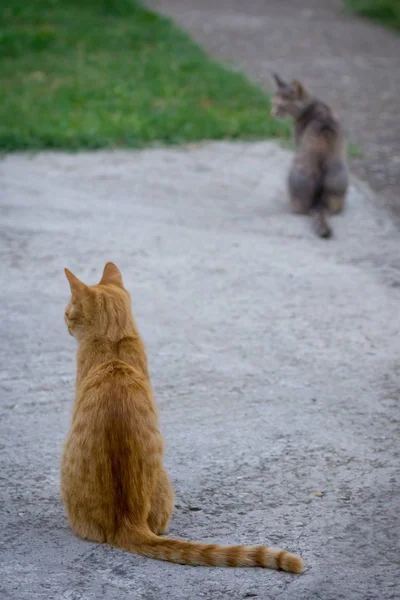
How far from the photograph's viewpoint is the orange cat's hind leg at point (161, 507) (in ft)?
11.9

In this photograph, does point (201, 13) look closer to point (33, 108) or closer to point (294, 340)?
point (33, 108)

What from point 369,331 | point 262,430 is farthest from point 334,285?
point 262,430

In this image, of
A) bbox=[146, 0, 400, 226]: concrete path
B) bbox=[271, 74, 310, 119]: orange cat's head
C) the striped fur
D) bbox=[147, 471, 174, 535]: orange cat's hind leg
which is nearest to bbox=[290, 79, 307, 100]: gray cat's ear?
bbox=[271, 74, 310, 119]: orange cat's head

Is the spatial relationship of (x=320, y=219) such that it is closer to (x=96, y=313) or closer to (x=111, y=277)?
(x=111, y=277)

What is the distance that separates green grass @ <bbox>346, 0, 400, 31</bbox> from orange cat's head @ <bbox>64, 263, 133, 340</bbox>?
44.1ft

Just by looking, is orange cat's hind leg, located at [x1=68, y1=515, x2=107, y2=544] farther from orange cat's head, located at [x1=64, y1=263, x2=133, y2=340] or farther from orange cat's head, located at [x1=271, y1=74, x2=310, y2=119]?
orange cat's head, located at [x1=271, y1=74, x2=310, y2=119]

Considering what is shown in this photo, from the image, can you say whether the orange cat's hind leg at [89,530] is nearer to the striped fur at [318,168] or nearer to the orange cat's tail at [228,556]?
the orange cat's tail at [228,556]

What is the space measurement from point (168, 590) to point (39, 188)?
5.21 metres

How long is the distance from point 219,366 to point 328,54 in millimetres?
9388

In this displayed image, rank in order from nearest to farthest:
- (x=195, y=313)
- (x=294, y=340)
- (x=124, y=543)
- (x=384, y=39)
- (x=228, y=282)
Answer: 1. (x=124, y=543)
2. (x=294, y=340)
3. (x=195, y=313)
4. (x=228, y=282)
5. (x=384, y=39)

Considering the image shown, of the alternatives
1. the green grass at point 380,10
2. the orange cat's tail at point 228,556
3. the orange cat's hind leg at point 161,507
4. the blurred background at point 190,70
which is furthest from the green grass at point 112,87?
the orange cat's tail at point 228,556

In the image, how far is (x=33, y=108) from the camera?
33.5 ft

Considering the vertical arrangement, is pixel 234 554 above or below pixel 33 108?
above

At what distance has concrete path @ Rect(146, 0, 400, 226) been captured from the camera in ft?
31.7
